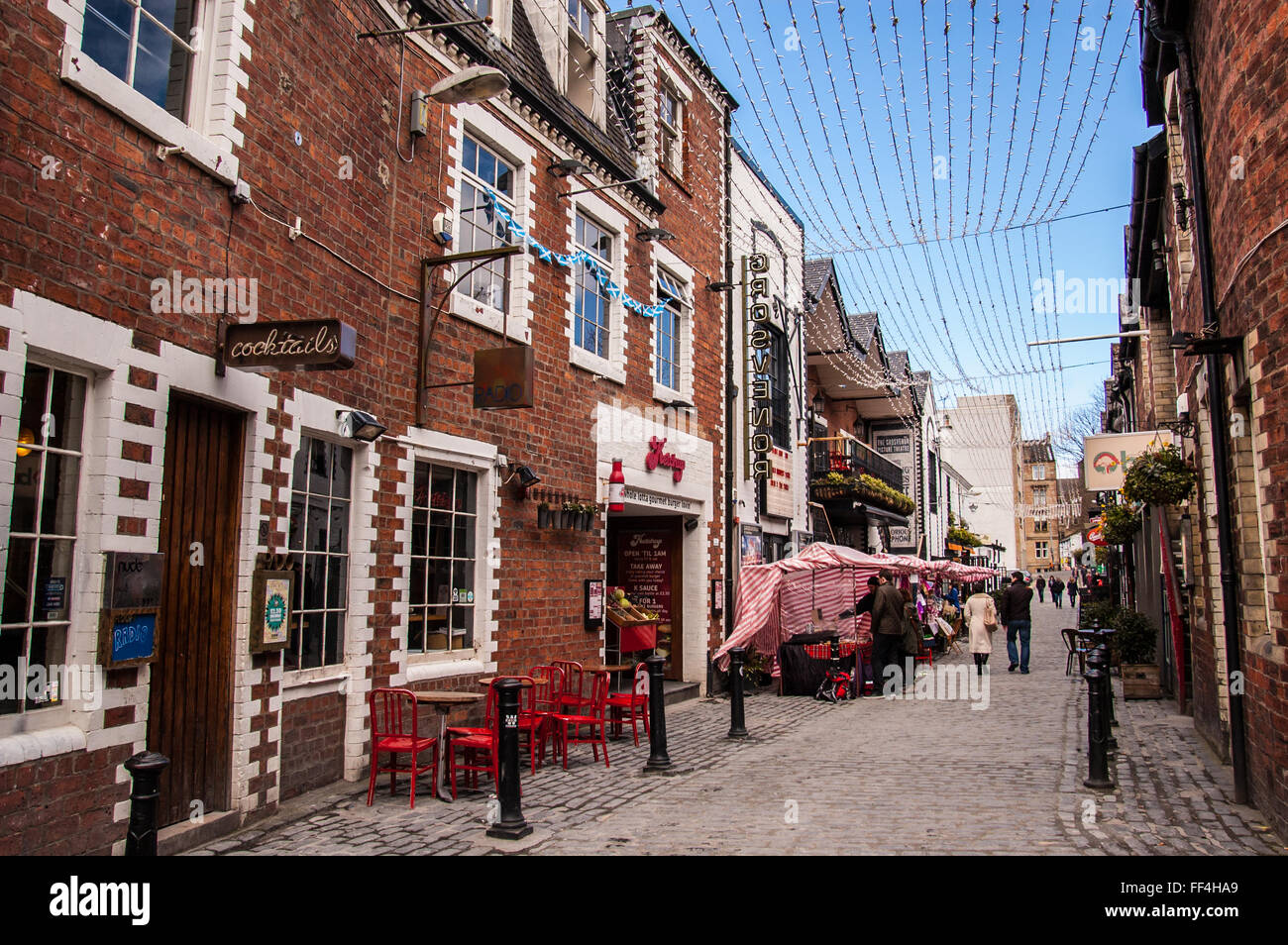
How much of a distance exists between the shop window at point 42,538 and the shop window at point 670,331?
922 centimetres

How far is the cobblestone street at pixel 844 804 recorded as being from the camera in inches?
232

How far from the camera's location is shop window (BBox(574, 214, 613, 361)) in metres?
11.5

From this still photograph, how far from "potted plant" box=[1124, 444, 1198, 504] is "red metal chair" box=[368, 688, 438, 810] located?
24.0ft

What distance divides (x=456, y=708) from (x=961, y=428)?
53.1 metres

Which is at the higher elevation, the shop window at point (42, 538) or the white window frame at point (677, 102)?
the white window frame at point (677, 102)

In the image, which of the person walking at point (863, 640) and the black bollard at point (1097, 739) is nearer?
the black bollard at point (1097, 739)

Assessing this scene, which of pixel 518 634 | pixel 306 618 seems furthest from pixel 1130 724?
pixel 306 618

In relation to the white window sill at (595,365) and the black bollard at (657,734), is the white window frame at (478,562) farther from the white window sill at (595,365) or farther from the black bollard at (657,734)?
the white window sill at (595,365)

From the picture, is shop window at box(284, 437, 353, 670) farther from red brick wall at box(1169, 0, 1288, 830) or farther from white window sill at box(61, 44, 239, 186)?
red brick wall at box(1169, 0, 1288, 830)

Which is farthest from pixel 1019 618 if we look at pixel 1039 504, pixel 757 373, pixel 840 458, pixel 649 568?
pixel 1039 504

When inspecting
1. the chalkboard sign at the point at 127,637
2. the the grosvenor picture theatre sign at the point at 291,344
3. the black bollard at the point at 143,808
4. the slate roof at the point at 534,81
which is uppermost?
the slate roof at the point at 534,81

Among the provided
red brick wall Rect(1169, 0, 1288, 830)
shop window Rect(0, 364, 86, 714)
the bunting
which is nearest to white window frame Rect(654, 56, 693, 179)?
the bunting
